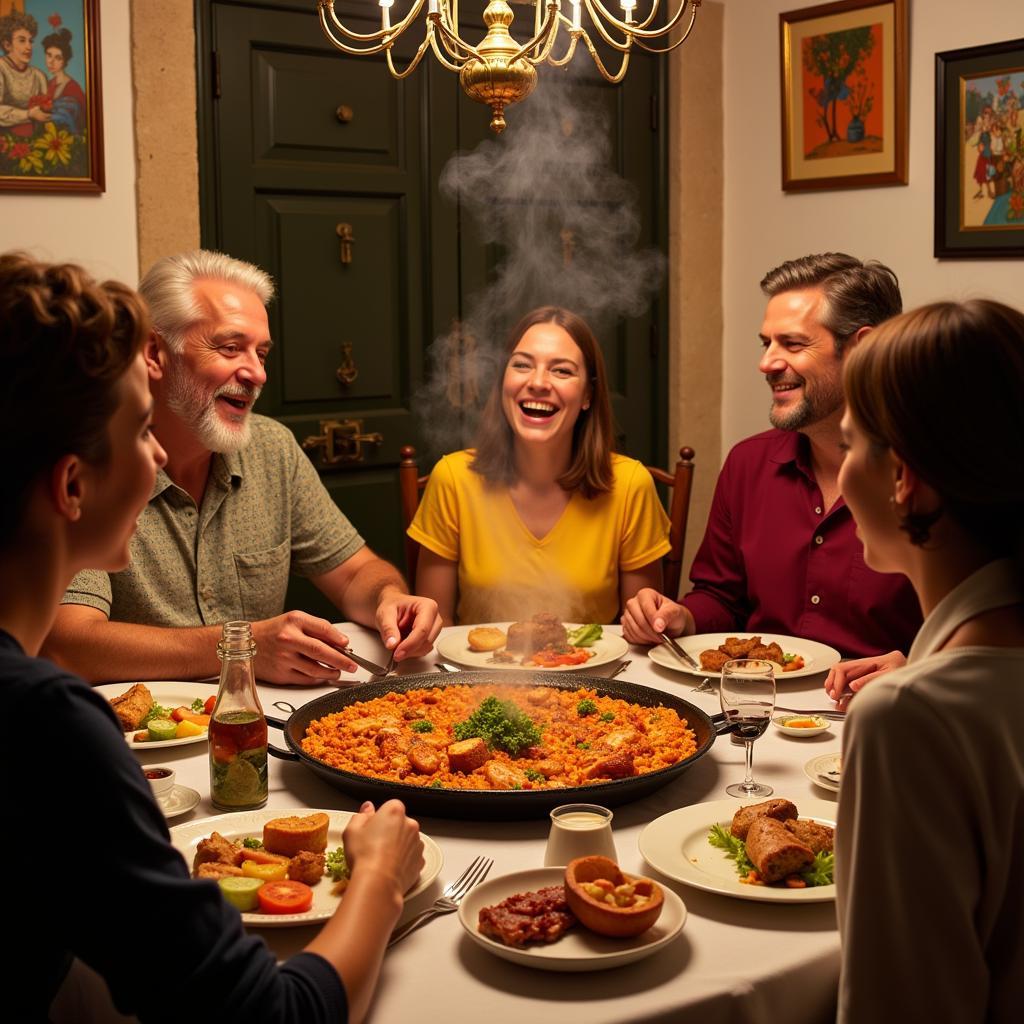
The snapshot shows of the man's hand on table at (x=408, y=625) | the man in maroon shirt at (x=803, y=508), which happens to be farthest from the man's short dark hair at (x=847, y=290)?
the man's hand on table at (x=408, y=625)

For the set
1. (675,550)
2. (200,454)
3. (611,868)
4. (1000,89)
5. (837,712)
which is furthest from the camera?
(1000,89)

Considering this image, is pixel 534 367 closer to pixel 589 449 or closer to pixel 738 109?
pixel 589 449

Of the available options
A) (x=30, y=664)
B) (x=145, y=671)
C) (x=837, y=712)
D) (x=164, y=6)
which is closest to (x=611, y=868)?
(x=30, y=664)

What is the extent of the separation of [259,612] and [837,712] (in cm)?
132

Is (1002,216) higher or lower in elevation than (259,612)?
higher

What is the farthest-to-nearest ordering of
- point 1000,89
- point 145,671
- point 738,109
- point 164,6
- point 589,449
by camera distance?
point 738,109
point 1000,89
point 164,6
point 589,449
point 145,671

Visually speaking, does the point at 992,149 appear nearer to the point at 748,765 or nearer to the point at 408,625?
the point at 408,625

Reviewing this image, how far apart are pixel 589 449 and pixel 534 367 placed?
9.7 inches

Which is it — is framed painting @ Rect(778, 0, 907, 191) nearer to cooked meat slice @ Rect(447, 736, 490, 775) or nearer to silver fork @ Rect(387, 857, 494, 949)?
cooked meat slice @ Rect(447, 736, 490, 775)

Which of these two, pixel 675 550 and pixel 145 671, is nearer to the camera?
pixel 145 671

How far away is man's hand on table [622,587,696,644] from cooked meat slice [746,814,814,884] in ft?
3.36

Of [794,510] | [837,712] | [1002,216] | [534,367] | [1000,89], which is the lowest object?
[837,712]

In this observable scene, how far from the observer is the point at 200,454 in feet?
9.07

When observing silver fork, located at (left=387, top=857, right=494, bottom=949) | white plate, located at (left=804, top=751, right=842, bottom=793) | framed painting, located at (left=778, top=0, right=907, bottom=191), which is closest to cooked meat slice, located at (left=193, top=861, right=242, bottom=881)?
silver fork, located at (left=387, top=857, right=494, bottom=949)
